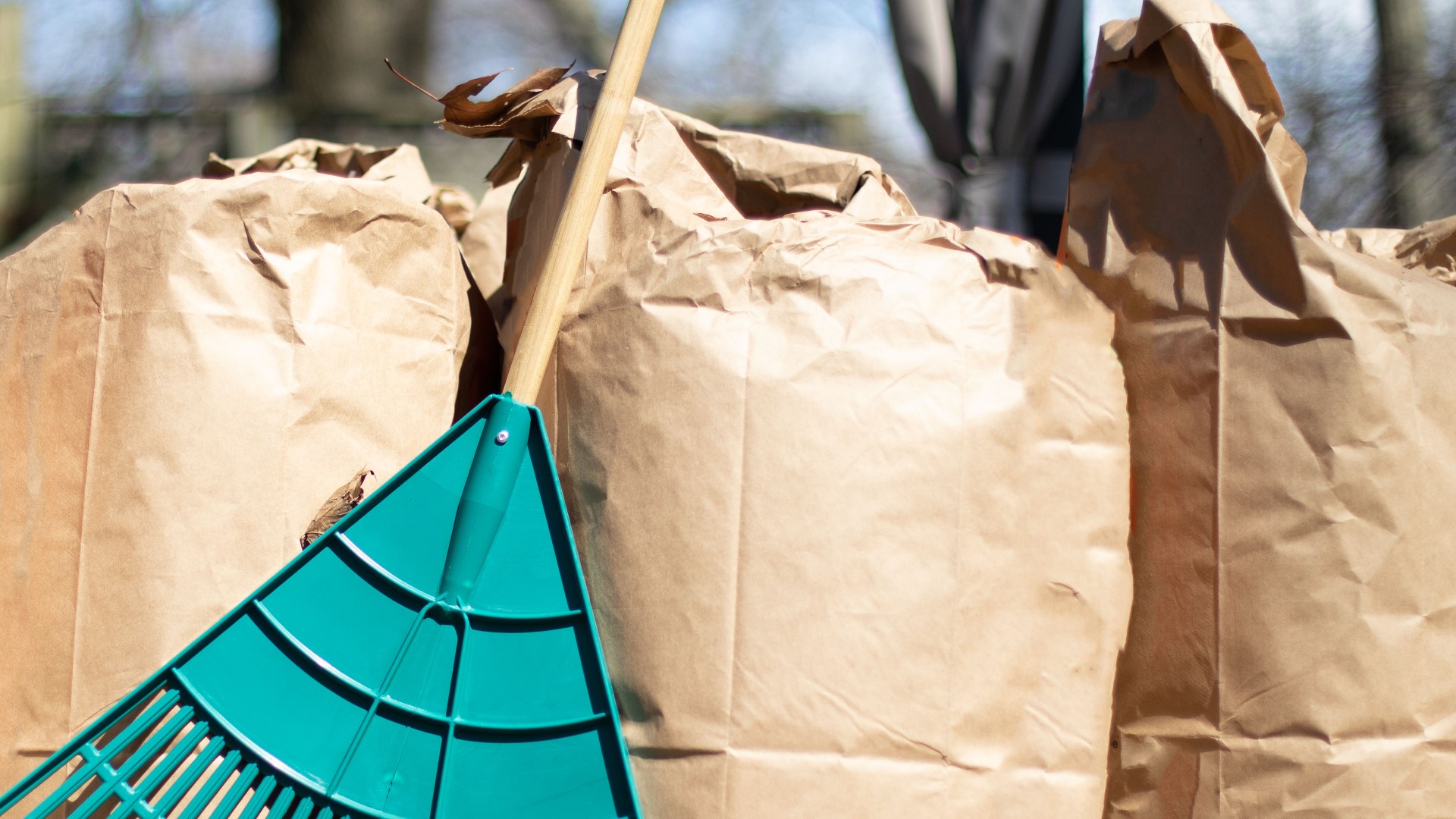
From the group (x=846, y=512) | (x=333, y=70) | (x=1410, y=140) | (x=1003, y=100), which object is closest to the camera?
(x=846, y=512)

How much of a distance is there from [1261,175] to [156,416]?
642 millimetres

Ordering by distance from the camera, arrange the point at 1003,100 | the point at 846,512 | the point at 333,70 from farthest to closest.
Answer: the point at 333,70, the point at 1003,100, the point at 846,512

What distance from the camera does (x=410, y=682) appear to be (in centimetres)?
49

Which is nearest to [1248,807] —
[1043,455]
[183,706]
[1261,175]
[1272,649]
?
[1272,649]

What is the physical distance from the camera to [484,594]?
19.9 inches

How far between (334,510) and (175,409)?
0.11m

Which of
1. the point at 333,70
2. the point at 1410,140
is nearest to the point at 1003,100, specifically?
the point at 1410,140

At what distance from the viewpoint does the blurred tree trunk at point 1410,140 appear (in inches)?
71.4

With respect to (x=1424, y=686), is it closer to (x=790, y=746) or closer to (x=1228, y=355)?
(x=1228, y=355)

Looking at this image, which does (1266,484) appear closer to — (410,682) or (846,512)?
(846,512)

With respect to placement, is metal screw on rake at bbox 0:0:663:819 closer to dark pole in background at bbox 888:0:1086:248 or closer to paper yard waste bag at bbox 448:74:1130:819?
paper yard waste bag at bbox 448:74:1130:819

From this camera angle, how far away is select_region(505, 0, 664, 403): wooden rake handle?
1.72ft

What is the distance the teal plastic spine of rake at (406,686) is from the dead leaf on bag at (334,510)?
0.04 m

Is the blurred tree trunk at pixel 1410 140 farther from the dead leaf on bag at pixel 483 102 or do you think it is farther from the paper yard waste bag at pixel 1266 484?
the dead leaf on bag at pixel 483 102
